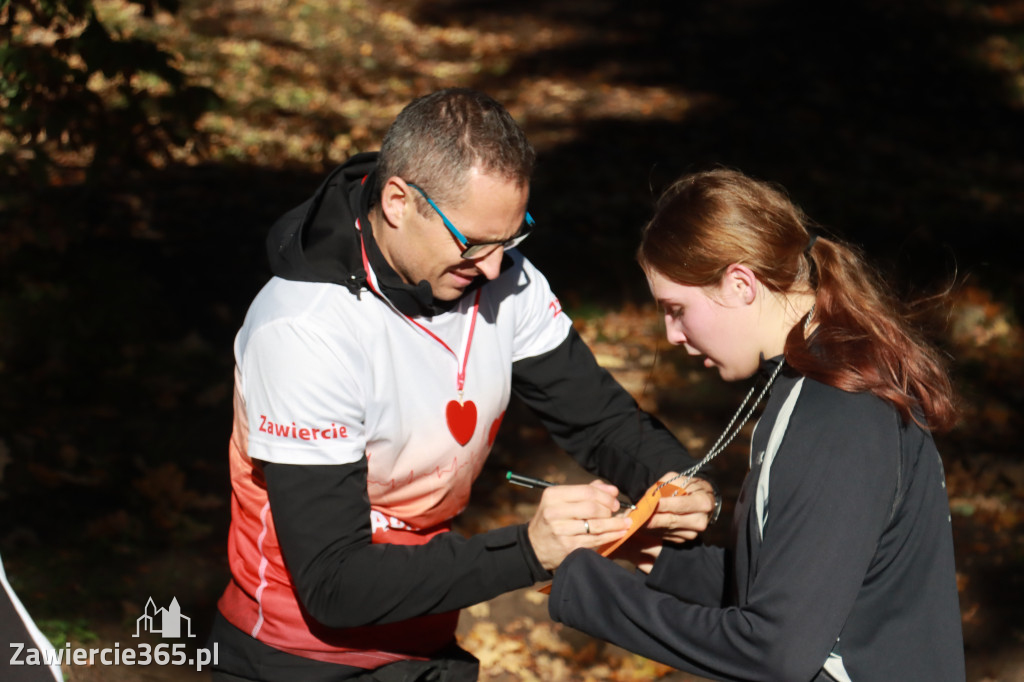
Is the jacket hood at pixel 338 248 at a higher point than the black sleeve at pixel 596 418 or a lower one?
higher

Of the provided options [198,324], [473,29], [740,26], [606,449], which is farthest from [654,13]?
[606,449]

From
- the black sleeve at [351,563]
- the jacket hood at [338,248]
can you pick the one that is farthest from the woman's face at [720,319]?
the black sleeve at [351,563]

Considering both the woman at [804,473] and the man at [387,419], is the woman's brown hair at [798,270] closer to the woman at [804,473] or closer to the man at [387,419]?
the woman at [804,473]

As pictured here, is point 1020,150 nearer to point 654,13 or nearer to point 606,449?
point 654,13

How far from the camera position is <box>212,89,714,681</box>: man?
2.47 meters

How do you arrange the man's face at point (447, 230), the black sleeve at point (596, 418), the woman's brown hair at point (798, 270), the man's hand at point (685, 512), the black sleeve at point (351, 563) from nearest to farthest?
the woman's brown hair at point (798, 270)
the black sleeve at point (351, 563)
the man's face at point (447, 230)
the man's hand at point (685, 512)
the black sleeve at point (596, 418)

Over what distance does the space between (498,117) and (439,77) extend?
10.6 metres

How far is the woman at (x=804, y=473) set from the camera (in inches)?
83.4

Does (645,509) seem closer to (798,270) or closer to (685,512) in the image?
(685,512)

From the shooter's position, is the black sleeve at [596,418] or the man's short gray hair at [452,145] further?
the black sleeve at [596,418]

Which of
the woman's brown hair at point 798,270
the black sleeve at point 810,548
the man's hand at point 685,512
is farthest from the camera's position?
the man's hand at point 685,512

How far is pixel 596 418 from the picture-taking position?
3260 mm

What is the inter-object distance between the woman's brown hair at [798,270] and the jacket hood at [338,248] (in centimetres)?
61

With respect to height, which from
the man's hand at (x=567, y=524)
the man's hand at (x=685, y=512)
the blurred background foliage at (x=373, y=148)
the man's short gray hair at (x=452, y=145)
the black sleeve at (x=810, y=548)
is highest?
the man's short gray hair at (x=452, y=145)
